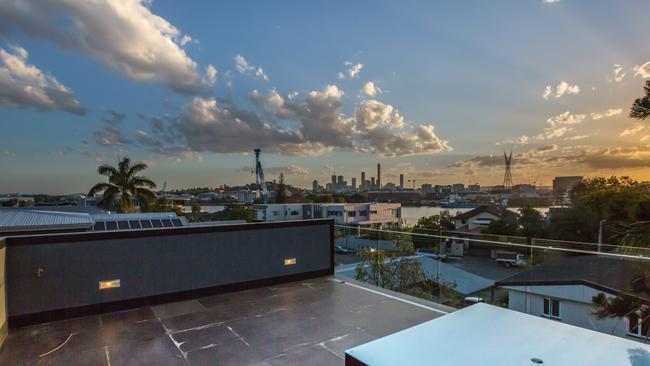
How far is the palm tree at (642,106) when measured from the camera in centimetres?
280

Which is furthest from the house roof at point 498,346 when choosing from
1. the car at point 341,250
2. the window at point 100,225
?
the window at point 100,225

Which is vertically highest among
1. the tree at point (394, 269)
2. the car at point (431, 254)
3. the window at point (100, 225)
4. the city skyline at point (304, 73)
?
the city skyline at point (304, 73)

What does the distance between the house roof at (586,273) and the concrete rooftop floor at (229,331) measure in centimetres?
105

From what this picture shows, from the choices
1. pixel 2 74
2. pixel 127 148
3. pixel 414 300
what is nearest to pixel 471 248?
pixel 414 300

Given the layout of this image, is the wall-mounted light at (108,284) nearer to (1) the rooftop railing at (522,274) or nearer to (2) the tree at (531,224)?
(1) the rooftop railing at (522,274)

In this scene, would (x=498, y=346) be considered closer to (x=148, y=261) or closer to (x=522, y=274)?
(x=522, y=274)

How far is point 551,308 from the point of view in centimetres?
346

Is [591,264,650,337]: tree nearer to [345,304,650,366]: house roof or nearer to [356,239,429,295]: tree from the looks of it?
[356,239,429,295]: tree

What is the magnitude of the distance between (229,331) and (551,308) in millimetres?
3377

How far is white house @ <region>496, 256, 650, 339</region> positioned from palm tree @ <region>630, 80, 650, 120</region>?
1451 millimetres

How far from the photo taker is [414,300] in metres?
4.40

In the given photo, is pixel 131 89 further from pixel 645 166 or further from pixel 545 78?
pixel 645 166

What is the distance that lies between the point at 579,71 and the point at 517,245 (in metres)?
9.18

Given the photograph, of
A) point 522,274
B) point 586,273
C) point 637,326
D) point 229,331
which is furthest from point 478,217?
point 229,331
